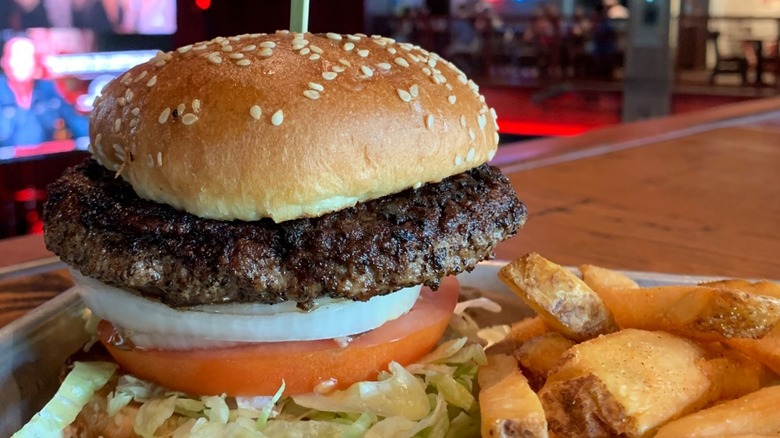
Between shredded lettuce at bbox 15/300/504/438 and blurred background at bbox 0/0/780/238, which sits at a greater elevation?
blurred background at bbox 0/0/780/238

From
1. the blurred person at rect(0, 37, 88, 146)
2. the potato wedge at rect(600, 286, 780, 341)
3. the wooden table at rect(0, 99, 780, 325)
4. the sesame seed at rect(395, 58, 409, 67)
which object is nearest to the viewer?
the potato wedge at rect(600, 286, 780, 341)

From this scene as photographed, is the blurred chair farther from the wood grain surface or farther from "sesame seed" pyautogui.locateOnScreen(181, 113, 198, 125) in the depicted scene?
"sesame seed" pyautogui.locateOnScreen(181, 113, 198, 125)

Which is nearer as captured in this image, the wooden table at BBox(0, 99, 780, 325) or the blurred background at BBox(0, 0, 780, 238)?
the wooden table at BBox(0, 99, 780, 325)

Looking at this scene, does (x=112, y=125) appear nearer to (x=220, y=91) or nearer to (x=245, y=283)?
(x=220, y=91)

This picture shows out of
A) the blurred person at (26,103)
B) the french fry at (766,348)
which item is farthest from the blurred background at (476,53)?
the french fry at (766,348)

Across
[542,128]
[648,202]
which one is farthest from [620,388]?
[542,128]

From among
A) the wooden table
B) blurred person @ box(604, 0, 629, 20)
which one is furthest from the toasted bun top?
blurred person @ box(604, 0, 629, 20)
